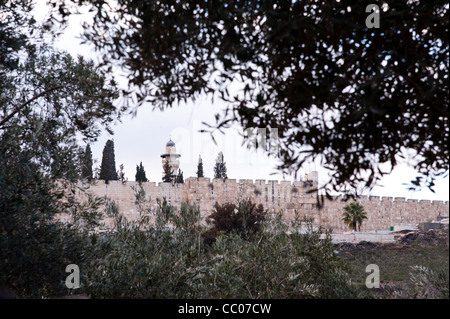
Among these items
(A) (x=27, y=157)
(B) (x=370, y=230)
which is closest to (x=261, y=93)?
(A) (x=27, y=157)

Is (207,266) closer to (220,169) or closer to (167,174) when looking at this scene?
(220,169)

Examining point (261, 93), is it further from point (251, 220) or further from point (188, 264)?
point (251, 220)

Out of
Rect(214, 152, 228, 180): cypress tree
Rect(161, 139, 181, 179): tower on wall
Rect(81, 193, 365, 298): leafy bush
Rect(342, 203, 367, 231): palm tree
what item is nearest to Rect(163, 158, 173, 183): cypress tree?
Rect(161, 139, 181, 179): tower on wall

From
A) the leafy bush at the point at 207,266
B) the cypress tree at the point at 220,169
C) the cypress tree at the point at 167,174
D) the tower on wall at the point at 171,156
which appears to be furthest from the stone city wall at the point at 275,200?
the leafy bush at the point at 207,266

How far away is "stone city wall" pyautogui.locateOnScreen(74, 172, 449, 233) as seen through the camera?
40.7m

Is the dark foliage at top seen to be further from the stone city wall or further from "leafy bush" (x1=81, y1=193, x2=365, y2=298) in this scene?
the stone city wall

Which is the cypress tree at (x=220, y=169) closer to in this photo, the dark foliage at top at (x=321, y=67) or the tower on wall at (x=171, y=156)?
the tower on wall at (x=171, y=156)

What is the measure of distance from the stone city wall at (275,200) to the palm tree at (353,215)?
838 mm

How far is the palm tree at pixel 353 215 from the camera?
45.9 meters

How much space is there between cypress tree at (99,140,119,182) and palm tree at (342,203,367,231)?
75.5 feet

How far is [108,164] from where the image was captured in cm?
4047

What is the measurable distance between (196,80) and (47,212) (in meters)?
3.52

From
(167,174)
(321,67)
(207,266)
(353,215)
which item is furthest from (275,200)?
(321,67)

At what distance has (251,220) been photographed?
35.2 meters
